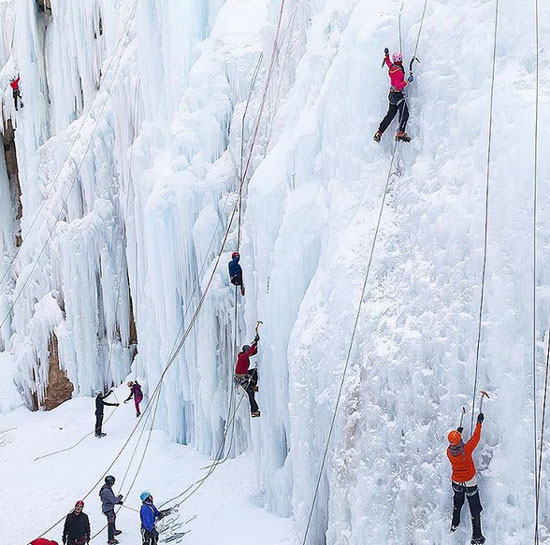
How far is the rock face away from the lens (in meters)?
15.2

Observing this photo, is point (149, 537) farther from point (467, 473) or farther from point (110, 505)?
point (467, 473)

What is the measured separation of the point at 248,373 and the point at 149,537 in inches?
94.3

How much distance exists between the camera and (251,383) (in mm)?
8219

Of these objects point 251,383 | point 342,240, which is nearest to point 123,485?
point 251,383

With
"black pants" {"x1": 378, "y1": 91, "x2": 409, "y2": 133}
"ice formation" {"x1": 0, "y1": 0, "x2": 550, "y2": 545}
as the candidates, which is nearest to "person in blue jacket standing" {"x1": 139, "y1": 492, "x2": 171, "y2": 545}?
"ice formation" {"x1": 0, "y1": 0, "x2": 550, "y2": 545}

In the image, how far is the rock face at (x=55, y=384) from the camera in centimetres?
1522

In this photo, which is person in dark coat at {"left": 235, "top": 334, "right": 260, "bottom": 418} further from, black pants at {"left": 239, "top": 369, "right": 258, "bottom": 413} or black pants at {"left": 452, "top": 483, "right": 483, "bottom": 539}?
black pants at {"left": 452, "top": 483, "right": 483, "bottom": 539}

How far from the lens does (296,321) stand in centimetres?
691

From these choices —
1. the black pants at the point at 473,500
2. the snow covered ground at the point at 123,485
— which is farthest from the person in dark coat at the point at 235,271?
the black pants at the point at 473,500

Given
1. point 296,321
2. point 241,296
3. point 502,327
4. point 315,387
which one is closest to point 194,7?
point 241,296

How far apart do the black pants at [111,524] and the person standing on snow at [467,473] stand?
17.1 ft

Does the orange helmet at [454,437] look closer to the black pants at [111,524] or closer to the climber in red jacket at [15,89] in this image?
the black pants at [111,524]

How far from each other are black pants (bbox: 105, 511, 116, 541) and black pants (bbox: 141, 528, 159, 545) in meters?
0.73

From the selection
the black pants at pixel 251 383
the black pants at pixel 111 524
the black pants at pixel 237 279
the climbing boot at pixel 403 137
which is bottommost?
the black pants at pixel 111 524
